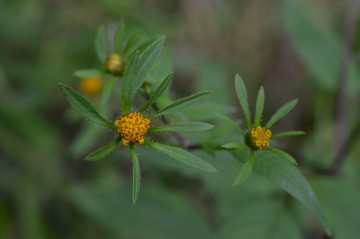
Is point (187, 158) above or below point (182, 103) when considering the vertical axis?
below

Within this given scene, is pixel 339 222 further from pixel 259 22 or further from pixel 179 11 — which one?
pixel 179 11

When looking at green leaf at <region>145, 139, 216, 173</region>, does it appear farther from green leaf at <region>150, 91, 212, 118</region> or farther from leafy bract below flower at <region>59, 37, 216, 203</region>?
green leaf at <region>150, 91, 212, 118</region>

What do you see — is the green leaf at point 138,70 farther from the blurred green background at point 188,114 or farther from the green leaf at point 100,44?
the blurred green background at point 188,114

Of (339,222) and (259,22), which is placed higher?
(259,22)

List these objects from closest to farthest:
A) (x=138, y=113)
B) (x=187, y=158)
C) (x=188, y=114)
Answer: (x=187, y=158), (x=138, y=113), (x=188, y=114)

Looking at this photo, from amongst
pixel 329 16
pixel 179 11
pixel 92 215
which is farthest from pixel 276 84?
pixel 92 215

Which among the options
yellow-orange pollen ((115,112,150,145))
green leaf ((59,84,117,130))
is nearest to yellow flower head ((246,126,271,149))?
yellow-orange pollen ((115,112,150,145))

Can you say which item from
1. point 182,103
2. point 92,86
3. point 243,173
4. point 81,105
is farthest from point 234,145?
point 92,86

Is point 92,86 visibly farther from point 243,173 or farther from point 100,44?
point 243,173
